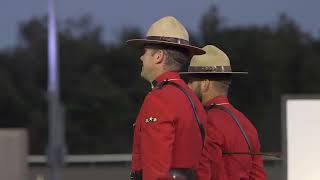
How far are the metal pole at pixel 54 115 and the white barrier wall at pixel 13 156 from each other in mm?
10489

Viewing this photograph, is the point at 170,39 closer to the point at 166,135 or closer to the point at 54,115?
the point at 166,135

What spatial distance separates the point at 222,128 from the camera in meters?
3.43

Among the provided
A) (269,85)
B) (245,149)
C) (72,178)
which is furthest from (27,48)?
(245,149)

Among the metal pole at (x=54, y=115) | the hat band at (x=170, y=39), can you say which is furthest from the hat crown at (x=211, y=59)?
the metal pole at (x=54, y=115)

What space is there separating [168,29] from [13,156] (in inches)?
87.1

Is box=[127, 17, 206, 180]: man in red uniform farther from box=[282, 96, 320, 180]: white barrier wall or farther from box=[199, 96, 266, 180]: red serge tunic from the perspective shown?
box=[282, 96, 320, 180]: white barrier wall

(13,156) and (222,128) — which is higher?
(222,128)

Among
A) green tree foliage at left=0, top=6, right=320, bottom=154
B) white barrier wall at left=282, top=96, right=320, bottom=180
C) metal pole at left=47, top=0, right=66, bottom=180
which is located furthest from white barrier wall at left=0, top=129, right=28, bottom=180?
green tree foliage at left=0, top=6, right=320, bottom=154

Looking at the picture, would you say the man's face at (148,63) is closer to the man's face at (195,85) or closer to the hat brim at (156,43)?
the hat brim at (156,43)

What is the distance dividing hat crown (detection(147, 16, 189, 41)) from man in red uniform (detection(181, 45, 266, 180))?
1.48 ft

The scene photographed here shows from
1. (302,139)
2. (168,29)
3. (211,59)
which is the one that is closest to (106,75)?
(302,139)

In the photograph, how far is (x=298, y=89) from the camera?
20766mm

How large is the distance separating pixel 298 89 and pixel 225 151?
17742 mm

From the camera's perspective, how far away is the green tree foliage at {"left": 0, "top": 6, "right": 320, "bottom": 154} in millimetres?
19786
